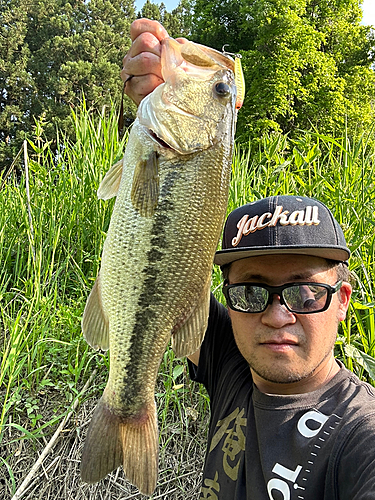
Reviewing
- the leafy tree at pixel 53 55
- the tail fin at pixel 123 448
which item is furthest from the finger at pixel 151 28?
the leafy tree at pixel 53 55

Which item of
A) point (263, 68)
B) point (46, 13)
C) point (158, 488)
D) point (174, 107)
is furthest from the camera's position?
point (46, 13)

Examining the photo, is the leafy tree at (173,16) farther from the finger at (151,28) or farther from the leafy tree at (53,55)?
the finger at (151,28)

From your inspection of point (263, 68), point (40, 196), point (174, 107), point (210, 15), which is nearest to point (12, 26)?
point (210, 15)

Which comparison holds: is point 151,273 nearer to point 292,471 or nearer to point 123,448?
point 123,448

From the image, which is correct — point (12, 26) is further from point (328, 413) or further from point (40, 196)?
point (328, 413)

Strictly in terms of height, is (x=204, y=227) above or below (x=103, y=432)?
above

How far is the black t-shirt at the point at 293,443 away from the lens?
1.18 m

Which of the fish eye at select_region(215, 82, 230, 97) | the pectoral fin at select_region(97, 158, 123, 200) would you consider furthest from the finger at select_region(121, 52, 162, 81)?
the pectoral fin at select_region(97, 158, 123, 200)

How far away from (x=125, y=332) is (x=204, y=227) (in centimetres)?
45

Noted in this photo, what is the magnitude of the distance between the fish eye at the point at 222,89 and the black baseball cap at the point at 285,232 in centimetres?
45

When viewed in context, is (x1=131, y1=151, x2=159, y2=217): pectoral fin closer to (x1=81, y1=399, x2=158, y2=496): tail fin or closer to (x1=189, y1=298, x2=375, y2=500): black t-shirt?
(x1=81, y1=399, x2=158, y2=496): tail fin

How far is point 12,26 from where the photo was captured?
2473 centimetres

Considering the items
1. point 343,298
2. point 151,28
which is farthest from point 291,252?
point 151,28

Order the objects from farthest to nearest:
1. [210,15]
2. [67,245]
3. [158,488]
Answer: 1. [210,15]
2. [67,245]
3. [158,488]
